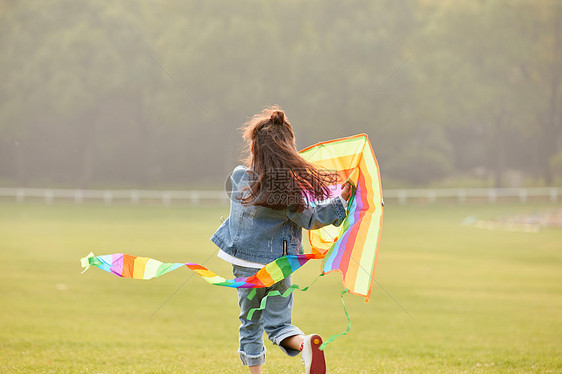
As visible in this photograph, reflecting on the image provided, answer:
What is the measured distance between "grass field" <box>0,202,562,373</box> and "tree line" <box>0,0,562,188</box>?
2146 cm

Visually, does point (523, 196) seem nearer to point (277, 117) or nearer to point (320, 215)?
point (320, 215)

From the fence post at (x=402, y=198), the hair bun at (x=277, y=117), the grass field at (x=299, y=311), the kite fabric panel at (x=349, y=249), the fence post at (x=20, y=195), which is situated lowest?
the fence post at (x=402, y=198)

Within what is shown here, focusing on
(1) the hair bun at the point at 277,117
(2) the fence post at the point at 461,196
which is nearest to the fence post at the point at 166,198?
(2) the fence post at the point at 461,196

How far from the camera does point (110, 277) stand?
11.5 m

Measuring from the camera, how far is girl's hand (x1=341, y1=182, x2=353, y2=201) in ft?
14.2

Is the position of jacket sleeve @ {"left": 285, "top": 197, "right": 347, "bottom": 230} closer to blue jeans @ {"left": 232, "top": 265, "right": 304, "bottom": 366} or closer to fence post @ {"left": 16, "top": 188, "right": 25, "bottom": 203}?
blue jeans @ {"left": 232, "top": 265, "right": 304, "bottom": 366}

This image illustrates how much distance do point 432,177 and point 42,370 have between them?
35167 millimetres

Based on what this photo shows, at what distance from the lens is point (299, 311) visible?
878 cm

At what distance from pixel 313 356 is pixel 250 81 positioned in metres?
35.5

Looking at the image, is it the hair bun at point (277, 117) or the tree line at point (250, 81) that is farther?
the tree line at point (250, 81)

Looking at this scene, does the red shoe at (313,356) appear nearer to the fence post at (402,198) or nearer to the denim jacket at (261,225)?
the denim jacket at (261,225)

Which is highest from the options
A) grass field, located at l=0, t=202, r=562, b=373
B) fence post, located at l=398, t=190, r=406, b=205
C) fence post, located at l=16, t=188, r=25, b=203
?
grass field, located at l=0, t=202, r=562, b=373

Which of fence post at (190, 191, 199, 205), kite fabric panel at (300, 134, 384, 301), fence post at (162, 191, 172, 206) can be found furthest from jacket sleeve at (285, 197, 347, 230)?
fence post at (190, 191, 199, 205)

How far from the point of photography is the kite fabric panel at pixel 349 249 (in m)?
4.04
